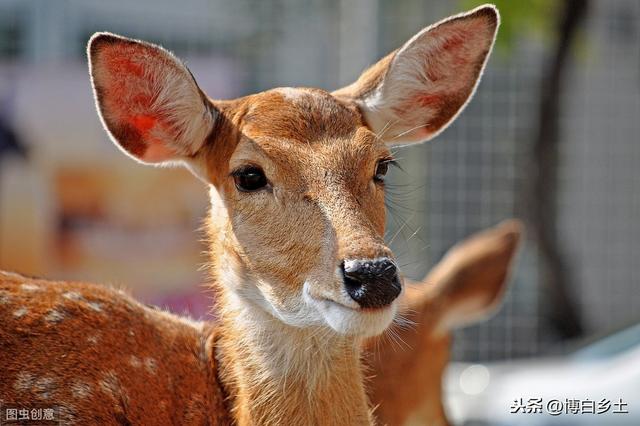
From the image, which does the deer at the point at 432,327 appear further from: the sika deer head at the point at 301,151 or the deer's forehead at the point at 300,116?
the deer's forehead at the point at 300,116

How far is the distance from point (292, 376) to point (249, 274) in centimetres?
35

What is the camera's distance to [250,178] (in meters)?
3.54

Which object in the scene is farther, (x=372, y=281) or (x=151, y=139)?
(x=151, y=139)

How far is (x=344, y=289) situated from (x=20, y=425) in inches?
39.6

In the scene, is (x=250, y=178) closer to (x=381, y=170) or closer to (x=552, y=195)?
(x=381, y=170)

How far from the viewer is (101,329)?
3.58 m

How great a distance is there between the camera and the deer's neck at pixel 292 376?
359cm

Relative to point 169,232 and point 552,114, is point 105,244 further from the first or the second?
point 552,114

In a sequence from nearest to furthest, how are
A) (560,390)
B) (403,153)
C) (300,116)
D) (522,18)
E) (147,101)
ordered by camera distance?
(300,116), (147,101), (560,390), (522,18), (403,153)

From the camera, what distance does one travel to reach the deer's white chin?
312 centimetres

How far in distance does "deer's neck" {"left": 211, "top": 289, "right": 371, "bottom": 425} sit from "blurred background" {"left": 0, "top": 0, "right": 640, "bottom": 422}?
4923mm

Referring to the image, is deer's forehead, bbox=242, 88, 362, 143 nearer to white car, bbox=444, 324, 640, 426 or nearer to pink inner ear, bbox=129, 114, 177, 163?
pink inner ear, bbox=129, 114, 177, 163

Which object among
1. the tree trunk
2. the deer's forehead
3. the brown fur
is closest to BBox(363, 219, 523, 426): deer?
the brown fur

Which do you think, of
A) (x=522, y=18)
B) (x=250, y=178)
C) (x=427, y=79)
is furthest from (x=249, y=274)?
(x=522, y=18)
